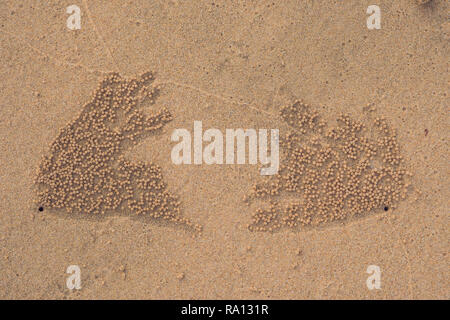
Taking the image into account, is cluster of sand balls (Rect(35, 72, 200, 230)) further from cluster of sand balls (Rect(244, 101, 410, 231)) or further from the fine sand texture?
cluster of sand balls (Rect(244, 101, 410, 231))

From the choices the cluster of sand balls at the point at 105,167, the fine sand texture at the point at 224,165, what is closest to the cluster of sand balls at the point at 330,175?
the fine sand texture at the point at 224,165

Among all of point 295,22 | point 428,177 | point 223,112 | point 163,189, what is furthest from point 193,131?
point 428,177

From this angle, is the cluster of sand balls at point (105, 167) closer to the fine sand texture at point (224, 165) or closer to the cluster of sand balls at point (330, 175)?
the fine sand texture at point (224, 165)

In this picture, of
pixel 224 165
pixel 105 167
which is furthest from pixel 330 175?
pixel 105 167

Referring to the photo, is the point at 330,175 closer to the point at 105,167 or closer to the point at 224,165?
the point at 224,165

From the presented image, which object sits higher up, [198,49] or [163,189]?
[198,49]

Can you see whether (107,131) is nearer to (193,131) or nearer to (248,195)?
(193,131)
